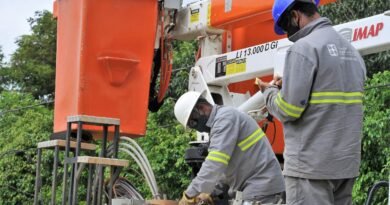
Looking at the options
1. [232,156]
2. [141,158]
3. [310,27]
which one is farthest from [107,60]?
[310,27]

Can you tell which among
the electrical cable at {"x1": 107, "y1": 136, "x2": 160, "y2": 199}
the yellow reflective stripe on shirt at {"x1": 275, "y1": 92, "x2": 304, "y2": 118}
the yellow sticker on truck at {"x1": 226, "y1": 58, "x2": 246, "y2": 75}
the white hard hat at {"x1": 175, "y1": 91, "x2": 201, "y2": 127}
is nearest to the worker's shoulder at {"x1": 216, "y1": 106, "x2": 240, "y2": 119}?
the white hard hat at {"x1": 175, "y1": 91, "x2": 201, "y2": 127}

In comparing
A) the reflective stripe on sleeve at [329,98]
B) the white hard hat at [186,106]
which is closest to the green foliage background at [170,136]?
the white hard hat at [186,106]

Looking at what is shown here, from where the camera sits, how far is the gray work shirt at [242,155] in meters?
4.66

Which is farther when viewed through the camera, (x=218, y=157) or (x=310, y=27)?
(x=218, y=157)

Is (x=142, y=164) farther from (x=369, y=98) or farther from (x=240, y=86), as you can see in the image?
(x=369, y=98)

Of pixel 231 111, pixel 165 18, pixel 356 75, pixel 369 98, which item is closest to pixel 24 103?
pixel 369 98

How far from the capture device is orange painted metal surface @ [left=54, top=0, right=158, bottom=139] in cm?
530

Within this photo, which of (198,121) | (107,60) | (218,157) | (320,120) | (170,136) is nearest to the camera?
(320,120)

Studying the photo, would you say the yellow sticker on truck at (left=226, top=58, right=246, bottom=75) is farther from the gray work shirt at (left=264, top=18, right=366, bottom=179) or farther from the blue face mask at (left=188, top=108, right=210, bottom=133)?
the gray work shirt at (left=264, top=18, right=366, bottom=179)

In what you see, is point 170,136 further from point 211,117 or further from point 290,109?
point 290,109

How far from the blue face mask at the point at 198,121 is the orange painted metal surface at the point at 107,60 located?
66 centimetres

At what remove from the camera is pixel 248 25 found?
563 cm

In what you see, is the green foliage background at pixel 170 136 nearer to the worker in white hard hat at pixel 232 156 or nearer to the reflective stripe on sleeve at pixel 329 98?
the worker in white hard hat at pixel 232 156

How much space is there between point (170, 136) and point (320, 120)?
9019 millimetres
